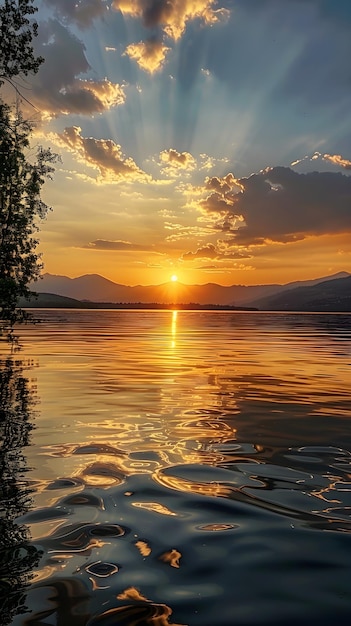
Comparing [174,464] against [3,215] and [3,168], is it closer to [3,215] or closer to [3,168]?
[3,168]

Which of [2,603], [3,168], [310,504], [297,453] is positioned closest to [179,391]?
[297,453]

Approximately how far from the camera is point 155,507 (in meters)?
7.50

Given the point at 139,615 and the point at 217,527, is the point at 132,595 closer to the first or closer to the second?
the point at 139,615

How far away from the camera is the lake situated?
4824 millimetres

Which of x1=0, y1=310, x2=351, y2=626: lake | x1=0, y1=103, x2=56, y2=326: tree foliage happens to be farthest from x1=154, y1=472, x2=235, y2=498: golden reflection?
x1=0, y1=103, x2=56, y2=326: tree foliage

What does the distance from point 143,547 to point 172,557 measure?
1.49 feet

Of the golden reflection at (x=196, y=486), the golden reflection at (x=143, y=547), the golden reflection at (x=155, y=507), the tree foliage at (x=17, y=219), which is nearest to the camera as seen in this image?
the golden reflection at (x=143, y=547)

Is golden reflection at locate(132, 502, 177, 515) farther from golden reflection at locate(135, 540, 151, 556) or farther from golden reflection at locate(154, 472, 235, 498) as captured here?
golden reflection at locate(135, 540, 151, 556)

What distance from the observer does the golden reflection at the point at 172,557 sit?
18.4 feet

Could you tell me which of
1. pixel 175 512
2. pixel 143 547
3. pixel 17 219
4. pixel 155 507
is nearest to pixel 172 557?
pixel 143 547

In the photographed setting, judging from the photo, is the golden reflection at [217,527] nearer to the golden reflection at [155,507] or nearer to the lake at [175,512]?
the lake at [175,512]

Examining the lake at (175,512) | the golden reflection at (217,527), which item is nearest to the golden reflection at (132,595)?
the lake at (175,512)

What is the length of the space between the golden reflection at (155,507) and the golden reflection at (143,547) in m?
1.11

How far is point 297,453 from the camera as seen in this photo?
10.9m
